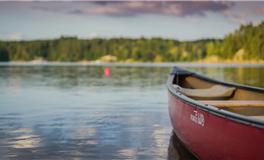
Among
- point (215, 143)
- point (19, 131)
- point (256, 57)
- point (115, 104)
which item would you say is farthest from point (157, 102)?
point (256, 57)

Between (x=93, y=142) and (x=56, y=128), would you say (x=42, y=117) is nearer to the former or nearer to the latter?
(x=56, y=128)

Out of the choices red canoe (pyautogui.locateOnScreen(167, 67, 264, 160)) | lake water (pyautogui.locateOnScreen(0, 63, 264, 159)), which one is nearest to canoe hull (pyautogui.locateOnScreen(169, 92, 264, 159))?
red canoe (pyautogui.locateOnScreen(167, 67, 264, 160))

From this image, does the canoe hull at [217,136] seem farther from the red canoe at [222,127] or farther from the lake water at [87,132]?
the lake water at [87,132]

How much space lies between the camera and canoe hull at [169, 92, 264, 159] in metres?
4.69

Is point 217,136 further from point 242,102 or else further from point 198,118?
point 242,102

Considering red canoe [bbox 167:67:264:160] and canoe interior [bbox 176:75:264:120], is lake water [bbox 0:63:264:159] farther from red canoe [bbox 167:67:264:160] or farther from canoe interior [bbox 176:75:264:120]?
canoe interior [bbox 176:75:264:120]

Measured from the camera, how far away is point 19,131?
34.4ft

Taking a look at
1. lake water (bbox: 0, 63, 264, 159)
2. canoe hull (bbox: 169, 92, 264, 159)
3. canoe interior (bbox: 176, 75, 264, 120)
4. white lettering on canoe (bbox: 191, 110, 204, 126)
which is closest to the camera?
canoe hull (bbox: 169, 92, 264, 159)

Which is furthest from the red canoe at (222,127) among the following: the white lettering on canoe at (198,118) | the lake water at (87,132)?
the lake water at (87,132)

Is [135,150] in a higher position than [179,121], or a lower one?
lower

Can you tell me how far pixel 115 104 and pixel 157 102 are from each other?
252 centimetres

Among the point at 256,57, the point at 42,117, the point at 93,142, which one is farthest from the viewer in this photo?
the point at 256,57

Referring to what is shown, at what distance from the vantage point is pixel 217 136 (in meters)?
5.63

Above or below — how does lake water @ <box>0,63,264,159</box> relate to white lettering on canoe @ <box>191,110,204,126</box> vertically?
below
